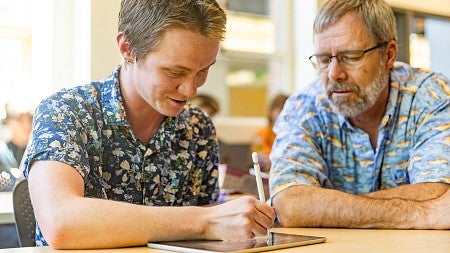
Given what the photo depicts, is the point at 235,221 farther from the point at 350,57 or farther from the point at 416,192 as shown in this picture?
the point at 350,57

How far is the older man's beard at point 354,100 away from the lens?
203cm

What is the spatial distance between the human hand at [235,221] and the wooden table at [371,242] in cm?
9

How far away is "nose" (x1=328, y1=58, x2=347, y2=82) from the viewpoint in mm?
2006

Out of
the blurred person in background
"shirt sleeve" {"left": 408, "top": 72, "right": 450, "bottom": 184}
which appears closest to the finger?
"shirt sleeve" {"left": 408, "top": 72, "right": 450, "bottom": 184}

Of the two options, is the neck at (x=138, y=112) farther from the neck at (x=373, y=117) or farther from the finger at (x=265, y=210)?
the neck at (x=373, y=117)

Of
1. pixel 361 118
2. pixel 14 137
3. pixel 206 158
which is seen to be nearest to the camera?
pixel 206 158

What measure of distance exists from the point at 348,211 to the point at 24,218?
32.2 inches

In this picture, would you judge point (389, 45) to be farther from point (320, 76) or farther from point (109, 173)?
point (109, 173)

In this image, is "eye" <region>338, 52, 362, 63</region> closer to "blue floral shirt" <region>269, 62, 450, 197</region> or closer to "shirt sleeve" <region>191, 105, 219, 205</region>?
"blue floral shirt" <region>269, 62, 450, 197</region>

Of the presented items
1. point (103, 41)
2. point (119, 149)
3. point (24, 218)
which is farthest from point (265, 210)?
point (103, 41)

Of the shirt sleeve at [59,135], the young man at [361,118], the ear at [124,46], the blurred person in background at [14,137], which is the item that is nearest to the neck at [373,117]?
the young man at [361,118]

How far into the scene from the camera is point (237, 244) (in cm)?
129

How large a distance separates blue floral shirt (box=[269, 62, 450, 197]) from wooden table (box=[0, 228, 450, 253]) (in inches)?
11.6

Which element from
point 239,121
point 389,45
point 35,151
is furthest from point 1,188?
point 239,121
